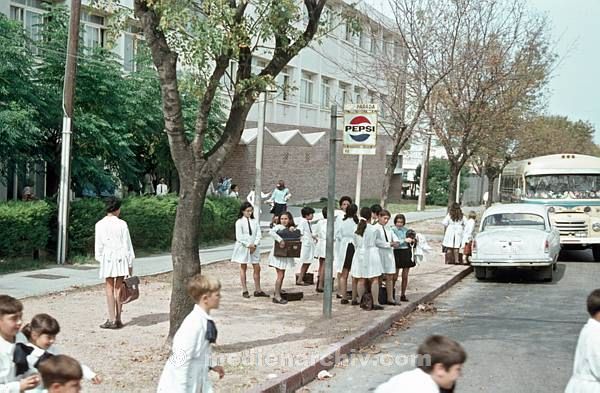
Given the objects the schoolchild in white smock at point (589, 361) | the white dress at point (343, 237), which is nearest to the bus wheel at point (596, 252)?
the white dress at point (343, 237)

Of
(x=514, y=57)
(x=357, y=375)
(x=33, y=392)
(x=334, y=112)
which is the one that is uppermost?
(x=514, y=57)

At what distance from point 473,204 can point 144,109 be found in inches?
1633

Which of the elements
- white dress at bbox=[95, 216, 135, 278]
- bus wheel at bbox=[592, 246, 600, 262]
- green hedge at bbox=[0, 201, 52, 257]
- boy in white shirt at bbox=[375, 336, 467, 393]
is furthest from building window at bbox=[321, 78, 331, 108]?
boy in white shirt at bbox=[375, 336, 467, 393]

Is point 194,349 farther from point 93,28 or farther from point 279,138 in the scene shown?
point 279,138

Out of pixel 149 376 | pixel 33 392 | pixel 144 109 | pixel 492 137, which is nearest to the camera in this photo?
pixel 33 392

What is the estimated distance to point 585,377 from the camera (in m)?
5.25

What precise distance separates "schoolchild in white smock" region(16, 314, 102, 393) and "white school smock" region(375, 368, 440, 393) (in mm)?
1932

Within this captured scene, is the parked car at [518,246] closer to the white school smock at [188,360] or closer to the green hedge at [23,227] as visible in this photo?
the green hedge at [23,227]

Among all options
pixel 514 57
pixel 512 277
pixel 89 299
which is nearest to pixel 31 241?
pixel 89 299

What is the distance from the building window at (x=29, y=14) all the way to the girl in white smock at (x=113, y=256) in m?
12.9

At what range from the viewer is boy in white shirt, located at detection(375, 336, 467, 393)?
4.05 m

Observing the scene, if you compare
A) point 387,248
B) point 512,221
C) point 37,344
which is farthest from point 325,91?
point 37,344

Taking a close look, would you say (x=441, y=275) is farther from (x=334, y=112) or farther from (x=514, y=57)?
(x=514, y=57)

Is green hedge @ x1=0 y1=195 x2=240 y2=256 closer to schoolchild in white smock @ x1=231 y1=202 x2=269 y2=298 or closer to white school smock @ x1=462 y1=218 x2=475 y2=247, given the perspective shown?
schoolchild in white smock @ x1=231 y1=202 x2=269 y2=298
